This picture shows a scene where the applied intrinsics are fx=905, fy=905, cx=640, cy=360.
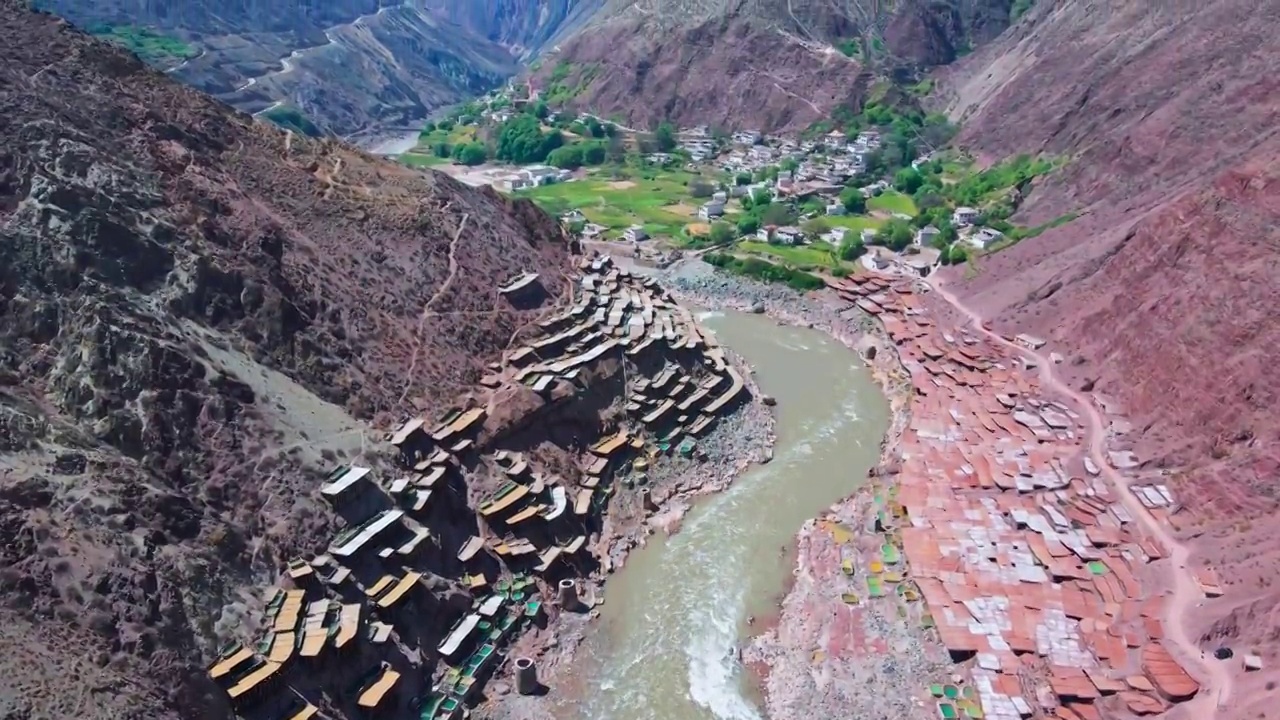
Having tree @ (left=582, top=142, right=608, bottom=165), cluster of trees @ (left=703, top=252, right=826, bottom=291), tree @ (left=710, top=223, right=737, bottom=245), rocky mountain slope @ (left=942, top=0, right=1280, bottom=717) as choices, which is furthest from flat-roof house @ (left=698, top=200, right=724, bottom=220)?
rocky mountain slope @ (left=942, top=0, right=1280, bottom=717)

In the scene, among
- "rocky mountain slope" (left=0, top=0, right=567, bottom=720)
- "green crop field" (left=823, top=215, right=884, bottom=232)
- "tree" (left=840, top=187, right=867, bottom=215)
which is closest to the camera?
"rocky mountain slope" (left=0, top=0, right=567, bottom=720)

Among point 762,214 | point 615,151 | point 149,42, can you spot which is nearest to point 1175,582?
point 762,214

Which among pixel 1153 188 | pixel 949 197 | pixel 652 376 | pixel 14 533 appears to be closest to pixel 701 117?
pixel 949 197

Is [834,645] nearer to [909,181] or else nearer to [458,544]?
[458,544]

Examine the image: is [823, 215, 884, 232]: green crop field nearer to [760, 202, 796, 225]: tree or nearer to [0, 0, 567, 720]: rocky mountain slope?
[760, 202, 796, 225]: tree

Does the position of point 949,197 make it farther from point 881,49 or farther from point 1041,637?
point 1041,637

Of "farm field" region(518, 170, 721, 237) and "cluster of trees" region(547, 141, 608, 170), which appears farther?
"cluster of trees" region(547, 141, 608, 170)
